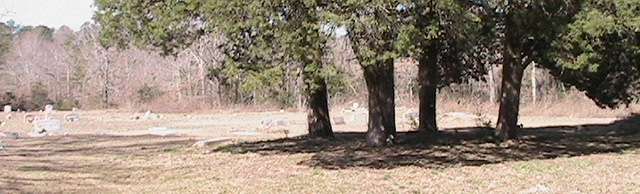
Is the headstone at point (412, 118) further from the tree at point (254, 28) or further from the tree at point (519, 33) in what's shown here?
the tree at point (254, 28)

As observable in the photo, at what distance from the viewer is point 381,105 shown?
631 inches

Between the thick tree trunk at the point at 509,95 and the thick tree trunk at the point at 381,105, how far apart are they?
298 cm

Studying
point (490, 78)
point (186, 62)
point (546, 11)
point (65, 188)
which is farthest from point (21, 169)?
point (186, 62)

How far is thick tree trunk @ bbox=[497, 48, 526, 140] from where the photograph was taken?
59.4ft

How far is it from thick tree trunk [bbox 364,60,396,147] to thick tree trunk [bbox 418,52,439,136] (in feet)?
10.9

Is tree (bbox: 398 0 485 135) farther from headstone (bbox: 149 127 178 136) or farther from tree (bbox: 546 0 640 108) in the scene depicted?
headstone (bbox: 149 127 178 136)

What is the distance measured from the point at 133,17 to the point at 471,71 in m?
9.18

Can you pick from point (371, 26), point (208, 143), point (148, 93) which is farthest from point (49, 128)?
point (148, 93)

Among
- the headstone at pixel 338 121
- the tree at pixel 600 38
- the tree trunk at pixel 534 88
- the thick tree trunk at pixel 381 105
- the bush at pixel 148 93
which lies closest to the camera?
the tree at pixel 600 38

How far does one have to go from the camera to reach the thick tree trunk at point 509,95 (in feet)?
59.4

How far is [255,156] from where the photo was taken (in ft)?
54.3

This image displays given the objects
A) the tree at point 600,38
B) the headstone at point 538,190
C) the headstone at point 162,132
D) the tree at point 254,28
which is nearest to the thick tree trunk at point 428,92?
the tree at point 600,38

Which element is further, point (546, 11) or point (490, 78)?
point (490, 78)

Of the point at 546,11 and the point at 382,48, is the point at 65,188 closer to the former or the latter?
the point at 382,48
